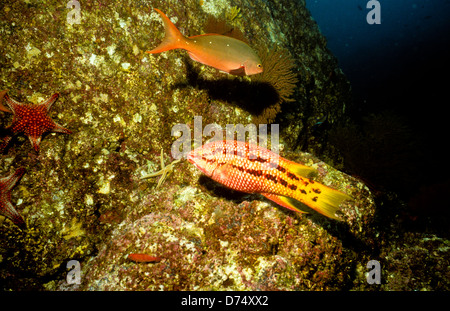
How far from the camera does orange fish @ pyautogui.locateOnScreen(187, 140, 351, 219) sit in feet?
7.03

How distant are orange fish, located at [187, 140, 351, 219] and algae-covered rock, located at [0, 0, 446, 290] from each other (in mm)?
483

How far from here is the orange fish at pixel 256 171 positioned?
214 centimetres

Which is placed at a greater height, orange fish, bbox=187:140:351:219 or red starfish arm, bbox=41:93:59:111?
red starfish arm, bbox=41:93:59:111

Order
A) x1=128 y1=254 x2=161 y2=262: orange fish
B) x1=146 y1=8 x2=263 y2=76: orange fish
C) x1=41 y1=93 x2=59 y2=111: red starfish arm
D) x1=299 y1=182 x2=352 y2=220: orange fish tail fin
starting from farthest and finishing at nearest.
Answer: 1. x1=41 y1=93 x2=59 y2=111: red starfish arm
2. x1=146 y1=8 x2=263 y2=76: orange fish
3. x1=128 y1=254 x2=161 y2=262: orange fish
4. x1=299 y1=182 x2=352 y2=220: orange fish tail fin

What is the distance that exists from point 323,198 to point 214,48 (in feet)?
6.63

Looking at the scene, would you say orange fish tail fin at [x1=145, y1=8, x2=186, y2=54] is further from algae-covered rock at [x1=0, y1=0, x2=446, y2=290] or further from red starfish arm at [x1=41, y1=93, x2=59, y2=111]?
red starfish arm at [x1=41, y1=93, x2=59, y2=111]

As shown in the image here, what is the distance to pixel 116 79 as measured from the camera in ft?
9.23

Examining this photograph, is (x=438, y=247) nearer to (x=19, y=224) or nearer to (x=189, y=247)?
(x=189, y=247)

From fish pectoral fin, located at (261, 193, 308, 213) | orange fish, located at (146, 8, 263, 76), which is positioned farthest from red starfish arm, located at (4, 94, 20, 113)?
fish pectoral fin, located at (261, 193, 308, 213)

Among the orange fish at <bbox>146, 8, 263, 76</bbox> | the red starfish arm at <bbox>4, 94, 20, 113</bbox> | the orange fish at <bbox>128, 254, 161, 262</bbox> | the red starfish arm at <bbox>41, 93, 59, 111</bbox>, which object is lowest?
the orange fish at <bbox>128, 254, 161, 262</bbox>

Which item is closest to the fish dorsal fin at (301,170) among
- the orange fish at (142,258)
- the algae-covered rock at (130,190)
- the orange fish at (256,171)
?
the orange fish at (256,171)

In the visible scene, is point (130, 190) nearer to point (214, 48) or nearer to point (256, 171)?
point (256, 171)

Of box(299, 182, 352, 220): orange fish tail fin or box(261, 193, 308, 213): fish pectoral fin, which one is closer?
box(299, 182, 352, 220): orange fish tail fin

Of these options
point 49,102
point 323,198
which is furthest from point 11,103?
point 323,198
